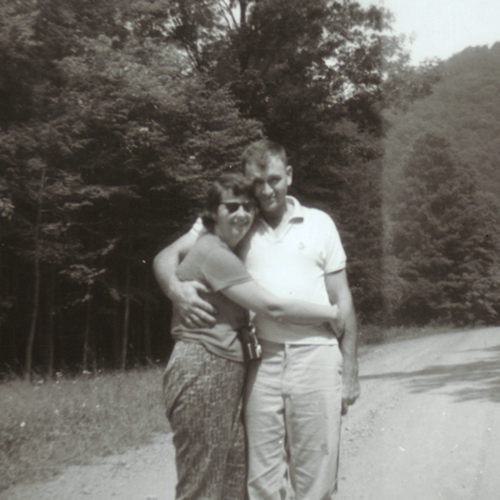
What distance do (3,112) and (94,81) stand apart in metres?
1.79

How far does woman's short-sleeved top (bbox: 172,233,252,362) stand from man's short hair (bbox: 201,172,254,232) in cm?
8

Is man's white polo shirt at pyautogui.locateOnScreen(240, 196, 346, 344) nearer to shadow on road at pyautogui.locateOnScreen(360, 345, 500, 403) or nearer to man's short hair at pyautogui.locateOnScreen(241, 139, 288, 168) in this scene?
man's short hair at pyautogui.locateOnScreen(241, 139, 288, 168)

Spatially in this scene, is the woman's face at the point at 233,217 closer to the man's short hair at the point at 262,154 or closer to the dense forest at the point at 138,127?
the man's short hair at the point at 262,154

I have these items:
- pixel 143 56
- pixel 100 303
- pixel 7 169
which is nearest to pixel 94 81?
pixel 143 56

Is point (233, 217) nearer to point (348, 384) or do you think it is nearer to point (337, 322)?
point (337, 322)

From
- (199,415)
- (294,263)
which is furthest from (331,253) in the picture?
(199,415)

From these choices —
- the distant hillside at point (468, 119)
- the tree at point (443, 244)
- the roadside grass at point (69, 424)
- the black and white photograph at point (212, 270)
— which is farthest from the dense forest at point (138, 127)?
the distant hillside at point (468, 119)

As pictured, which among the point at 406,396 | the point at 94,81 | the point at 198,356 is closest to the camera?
the point at 198,356

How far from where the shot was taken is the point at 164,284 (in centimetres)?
284

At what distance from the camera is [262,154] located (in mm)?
2891

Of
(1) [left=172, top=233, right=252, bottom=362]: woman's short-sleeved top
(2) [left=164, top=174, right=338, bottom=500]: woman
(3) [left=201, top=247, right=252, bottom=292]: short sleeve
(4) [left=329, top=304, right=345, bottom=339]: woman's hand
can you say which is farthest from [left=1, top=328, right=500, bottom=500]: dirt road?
(3) [left=201, top=247, right=252, bottom=292]: short sleeve

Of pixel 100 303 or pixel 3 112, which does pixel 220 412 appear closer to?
pixel 3 112

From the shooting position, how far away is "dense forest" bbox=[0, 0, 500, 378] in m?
13.7

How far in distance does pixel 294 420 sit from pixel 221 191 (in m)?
0.92
